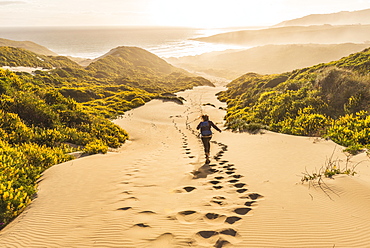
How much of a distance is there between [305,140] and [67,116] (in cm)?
1214

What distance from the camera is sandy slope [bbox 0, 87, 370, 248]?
10.3 feet

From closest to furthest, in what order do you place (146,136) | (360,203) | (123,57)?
(360,203) → (146,136) → (123,57)

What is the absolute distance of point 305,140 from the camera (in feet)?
29.9

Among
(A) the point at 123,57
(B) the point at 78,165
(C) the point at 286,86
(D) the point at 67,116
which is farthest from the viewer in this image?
(A) the point at 123,57

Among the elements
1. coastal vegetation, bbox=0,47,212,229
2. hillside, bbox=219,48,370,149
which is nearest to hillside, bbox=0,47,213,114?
coastal vegetation, bbox=0,47,212,229

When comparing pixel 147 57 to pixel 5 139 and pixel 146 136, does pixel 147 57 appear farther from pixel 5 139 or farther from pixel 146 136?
pixel 5 139

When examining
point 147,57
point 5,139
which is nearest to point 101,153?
point 5,139

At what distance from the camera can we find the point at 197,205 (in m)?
4.17

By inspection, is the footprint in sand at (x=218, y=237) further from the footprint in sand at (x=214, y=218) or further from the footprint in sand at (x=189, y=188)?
the footprint in sand at (x=189, y=188)

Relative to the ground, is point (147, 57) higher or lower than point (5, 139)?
higher

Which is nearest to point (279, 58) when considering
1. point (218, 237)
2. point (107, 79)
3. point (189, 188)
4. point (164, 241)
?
point (107, 79)

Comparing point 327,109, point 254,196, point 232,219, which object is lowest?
point 254,196

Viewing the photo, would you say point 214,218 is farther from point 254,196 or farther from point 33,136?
point 33,136

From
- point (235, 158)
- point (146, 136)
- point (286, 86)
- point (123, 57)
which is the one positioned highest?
point (123, 57)
